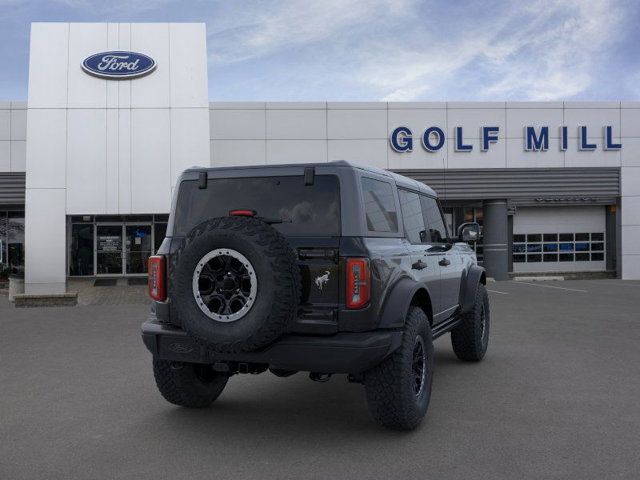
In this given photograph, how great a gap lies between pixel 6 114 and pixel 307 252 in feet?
71.6

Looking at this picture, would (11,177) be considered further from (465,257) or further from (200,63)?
(465,257)

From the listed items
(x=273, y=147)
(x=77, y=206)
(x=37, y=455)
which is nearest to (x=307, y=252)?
(x=37, y=455)

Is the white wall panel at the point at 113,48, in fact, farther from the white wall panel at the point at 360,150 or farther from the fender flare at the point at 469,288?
the fender flare at the point at 469,288

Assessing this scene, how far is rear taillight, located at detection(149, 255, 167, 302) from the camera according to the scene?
460 cm

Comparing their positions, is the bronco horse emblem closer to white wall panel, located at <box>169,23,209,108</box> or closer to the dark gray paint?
white wall panel, located at <box>169,23,209,108</box>

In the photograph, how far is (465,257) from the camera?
278 inches

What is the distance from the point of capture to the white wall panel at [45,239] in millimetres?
18219

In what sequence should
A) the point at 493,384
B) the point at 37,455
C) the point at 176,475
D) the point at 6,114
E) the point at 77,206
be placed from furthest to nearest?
the point at 6,114
the point at 77,206
the point at 493,384
the point at 37,455
the point at 176,475

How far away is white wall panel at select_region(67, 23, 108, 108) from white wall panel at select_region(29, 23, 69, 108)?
0.56ft

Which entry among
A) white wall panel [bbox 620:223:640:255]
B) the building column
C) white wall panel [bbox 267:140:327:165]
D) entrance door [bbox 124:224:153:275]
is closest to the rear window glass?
white wall panel [bbox 267:140:327:165]

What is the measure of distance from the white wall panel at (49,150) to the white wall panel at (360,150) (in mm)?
9562

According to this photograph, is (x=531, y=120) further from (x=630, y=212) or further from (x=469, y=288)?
(x=469, y=288)

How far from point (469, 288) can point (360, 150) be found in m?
17.1

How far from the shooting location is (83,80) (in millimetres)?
18500
